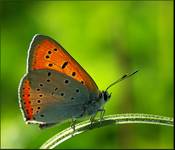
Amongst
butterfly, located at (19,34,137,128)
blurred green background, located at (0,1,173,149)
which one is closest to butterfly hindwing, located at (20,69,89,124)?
butterfly, located at (19,34,137,128)

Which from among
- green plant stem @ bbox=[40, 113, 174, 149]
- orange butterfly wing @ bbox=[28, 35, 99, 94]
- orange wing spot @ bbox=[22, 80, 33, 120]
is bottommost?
green plant stem @ bbox=[40, 113, 174, 149]

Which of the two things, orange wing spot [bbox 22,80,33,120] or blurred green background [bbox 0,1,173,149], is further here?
blurred green background [bbox 0,1,173,149]

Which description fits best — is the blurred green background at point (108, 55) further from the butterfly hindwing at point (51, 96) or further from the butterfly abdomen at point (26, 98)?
the butterfly abdomen at point (26, 98)

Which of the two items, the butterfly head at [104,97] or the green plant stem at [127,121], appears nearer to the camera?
the green plant stem at [127,121]

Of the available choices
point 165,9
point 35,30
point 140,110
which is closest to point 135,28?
point 165,9

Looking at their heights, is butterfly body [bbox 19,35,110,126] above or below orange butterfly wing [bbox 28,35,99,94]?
below

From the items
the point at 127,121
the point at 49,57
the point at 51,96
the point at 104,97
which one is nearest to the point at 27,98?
the point at 51,96

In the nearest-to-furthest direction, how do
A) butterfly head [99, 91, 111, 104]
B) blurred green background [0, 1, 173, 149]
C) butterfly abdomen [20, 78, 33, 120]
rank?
1. butterfly abdomen [20, 78, 33, 120]
2. butterfly head [99, 91, 111, 104]
3. blurred green background [0, 1, 173, 149]

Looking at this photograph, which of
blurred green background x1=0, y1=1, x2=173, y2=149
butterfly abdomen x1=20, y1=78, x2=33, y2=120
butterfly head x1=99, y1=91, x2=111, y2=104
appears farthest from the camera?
blurred green background x1=0, y1=1, x2=173, y2=149

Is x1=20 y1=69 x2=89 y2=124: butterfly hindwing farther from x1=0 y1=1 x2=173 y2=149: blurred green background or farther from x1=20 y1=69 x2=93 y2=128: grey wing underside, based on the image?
x1=0 y1=1 x2=173 y2=149: blurred green background

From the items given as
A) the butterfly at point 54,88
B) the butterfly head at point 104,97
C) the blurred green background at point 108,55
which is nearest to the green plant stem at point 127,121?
the butterfly at point 54,88
